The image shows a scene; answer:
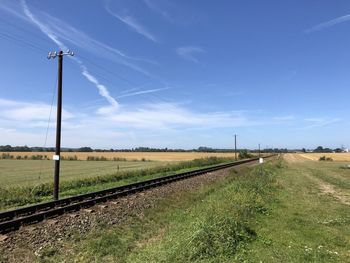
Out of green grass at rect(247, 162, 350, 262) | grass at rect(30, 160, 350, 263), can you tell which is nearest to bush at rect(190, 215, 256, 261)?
grass at rect(30, 160, 350, 263)

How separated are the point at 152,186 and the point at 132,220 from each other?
38.0ft

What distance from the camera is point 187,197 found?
18.8m

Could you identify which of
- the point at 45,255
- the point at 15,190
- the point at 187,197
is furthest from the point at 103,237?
the point at 15,190

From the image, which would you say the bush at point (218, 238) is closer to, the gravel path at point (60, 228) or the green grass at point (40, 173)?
the gravel path at point (60, 228)

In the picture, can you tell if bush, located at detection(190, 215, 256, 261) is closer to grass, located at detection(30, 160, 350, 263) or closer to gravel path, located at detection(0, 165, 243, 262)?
grass, located at detection(30, 160, 350, 263)

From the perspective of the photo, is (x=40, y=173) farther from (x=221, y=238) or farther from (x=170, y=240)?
(x=221, y=238)

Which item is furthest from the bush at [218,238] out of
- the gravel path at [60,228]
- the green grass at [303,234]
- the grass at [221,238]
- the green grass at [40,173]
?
the green grass at [40,173]

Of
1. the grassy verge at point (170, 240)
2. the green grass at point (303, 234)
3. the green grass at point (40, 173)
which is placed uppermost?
the green grass at point (40, 173)

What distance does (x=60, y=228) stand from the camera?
37.3 ft

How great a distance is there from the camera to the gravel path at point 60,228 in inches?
348

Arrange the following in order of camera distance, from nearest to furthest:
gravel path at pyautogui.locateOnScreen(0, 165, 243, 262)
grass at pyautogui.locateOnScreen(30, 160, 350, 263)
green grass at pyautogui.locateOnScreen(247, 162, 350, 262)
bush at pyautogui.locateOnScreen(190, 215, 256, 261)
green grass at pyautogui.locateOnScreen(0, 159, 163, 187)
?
Result: 1. bush at pyautogui.locateOnScreen(190, 215, 256, 261)
2. grass at pyautogui.locateOnScreen(30, 160, 350, 263)
3. green grass at pyautogui.locateOnScreen(247, 162, 350, 262)
4. gravel path at pyautogui.locateOnScreen(0, 165, 243, 262)
5. green grass at pyautogui.locateOnScreen(0, 159, 163, 187)

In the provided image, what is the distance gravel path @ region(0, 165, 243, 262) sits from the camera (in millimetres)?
8844

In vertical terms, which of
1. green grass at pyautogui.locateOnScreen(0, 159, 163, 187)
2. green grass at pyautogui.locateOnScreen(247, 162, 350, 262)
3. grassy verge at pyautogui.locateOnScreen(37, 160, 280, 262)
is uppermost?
green grass at pyautogui.locateOnScreen(0, 159, 163, 187)

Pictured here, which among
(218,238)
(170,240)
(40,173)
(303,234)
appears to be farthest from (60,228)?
(40,173)
